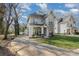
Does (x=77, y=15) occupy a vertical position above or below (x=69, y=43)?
above

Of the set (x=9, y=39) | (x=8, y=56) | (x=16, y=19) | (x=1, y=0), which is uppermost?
(x=1, y=0)

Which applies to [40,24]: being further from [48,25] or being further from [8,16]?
[8,16]

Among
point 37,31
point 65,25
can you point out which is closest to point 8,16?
point 37,31

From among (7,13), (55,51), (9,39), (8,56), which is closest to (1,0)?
(7,13)

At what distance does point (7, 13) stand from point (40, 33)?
398mm

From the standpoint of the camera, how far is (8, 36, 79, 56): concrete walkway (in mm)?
2678

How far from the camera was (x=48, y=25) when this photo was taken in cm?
273

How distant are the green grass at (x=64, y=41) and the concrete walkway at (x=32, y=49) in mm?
43

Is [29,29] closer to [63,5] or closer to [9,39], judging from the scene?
[9,39]

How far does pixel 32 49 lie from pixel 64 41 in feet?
1.11

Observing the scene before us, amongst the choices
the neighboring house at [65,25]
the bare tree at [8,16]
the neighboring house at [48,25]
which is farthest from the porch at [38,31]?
the bare tree at [8,16]

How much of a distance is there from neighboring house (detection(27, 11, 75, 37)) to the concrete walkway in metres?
0.10

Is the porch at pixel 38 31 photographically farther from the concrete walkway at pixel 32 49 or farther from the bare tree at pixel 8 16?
the bare tree at pixel 8 16

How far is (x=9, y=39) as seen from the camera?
9.02 feet
